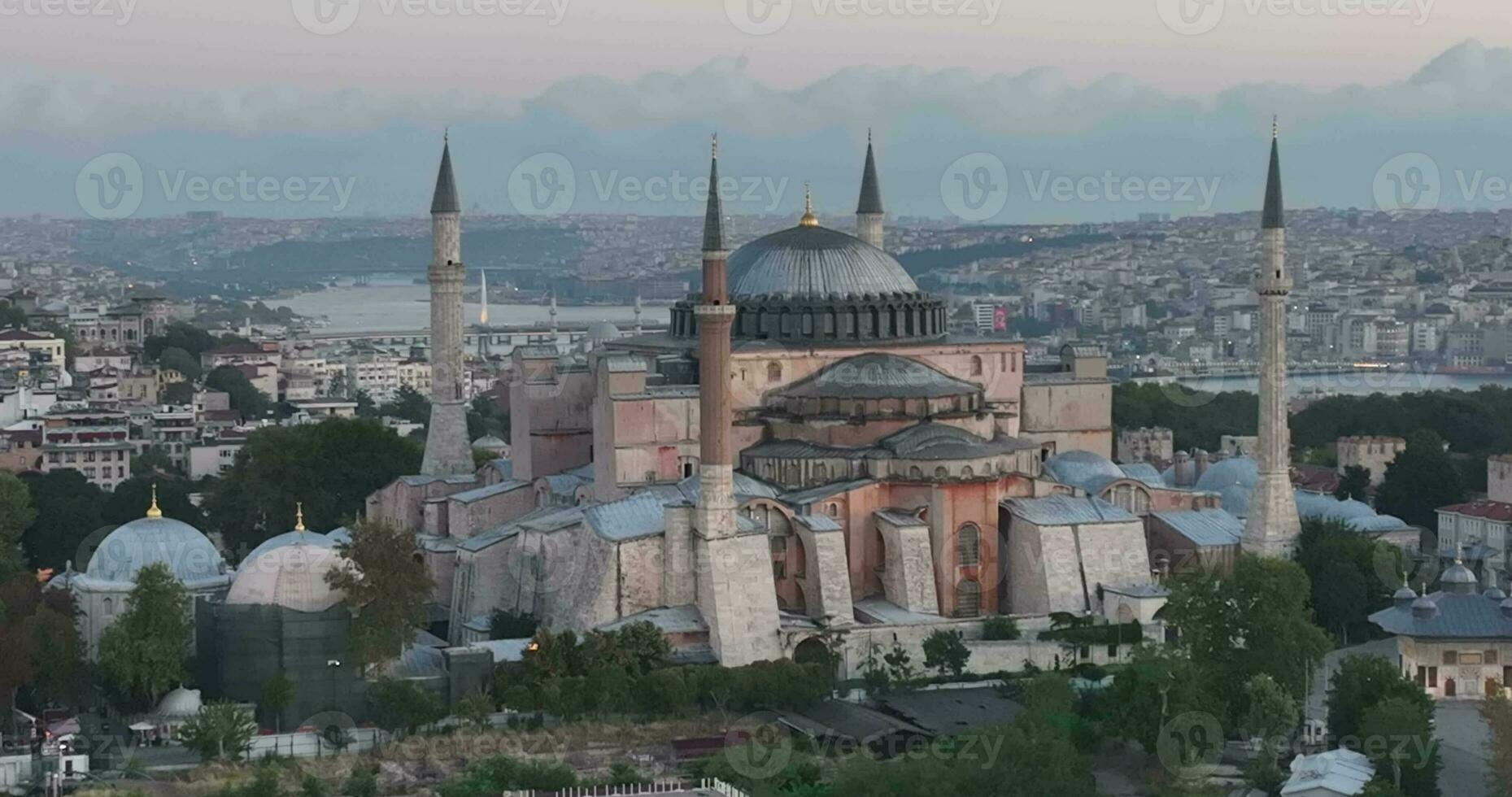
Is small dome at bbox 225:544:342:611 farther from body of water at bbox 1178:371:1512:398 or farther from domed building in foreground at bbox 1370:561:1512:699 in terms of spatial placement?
body of water at bbox 1178:371:1512:398

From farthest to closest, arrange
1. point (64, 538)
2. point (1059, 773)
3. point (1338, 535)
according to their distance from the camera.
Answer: point (64, 538)
point (1338, 535)
point (1059, 773)

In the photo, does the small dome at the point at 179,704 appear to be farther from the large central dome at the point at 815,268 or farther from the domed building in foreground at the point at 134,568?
the large central dome at the point at 815,268

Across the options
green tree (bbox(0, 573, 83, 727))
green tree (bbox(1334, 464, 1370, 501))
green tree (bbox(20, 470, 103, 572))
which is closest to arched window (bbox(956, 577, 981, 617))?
green tree (bbox(0, 573, 83, 727))

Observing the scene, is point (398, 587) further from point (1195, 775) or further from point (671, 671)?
point (1195, 775)

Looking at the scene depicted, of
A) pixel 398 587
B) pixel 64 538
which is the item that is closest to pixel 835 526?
pixel 398 587

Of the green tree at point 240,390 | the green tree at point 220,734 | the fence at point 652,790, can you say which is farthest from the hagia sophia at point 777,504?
the green tree at point 240,390

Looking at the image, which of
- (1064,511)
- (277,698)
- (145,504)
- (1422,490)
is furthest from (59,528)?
(1422,490)

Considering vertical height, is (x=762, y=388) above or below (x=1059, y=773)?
above
